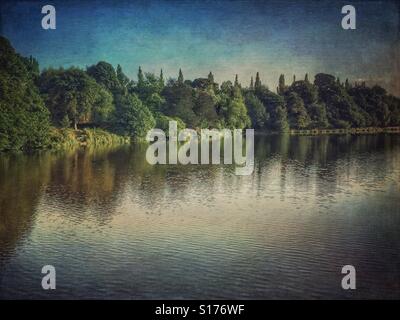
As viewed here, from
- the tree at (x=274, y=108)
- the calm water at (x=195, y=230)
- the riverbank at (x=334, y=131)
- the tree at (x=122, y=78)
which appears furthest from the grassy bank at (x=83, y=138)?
the riverbank at (x=334, y=131)

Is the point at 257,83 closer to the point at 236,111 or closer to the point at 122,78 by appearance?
the point at 236,111

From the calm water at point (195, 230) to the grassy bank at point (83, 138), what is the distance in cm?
680

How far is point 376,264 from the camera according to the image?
1231cm

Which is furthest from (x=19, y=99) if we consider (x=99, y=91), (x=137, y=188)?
(x=137, y=188)

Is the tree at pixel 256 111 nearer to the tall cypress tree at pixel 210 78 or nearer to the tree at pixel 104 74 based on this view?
the tall cypress tree at pixel 210 78

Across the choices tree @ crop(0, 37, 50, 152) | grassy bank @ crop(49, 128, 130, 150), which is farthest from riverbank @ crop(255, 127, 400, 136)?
tree @ crop(0, 37, 50, 152)

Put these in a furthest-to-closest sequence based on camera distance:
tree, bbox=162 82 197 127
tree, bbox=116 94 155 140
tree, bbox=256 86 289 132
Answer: tree, bbox=256 86 289 132
tree, bbox=162 82 197 127
tree, bbox=116 94 155 140

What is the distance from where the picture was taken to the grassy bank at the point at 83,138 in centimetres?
3194

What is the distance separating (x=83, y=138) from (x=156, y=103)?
8160 mm

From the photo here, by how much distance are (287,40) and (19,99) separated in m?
12.5

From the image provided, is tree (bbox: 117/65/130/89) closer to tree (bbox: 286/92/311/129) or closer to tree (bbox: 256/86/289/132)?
tree (bbox: 256/86/289/132)

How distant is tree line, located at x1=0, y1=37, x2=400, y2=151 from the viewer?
28.9 meters

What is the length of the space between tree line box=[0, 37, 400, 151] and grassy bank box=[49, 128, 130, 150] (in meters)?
0.56
